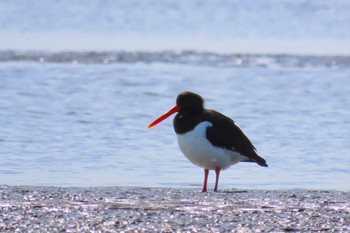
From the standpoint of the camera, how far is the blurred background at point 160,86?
10125mm

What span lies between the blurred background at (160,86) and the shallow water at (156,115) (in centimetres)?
2

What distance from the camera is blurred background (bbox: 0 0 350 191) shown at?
10.1 metres

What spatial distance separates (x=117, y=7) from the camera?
3002 cm

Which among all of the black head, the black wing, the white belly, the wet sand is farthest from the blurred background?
the wet sand

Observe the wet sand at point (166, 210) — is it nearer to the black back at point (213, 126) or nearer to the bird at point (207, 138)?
the bird at point (207, 138)

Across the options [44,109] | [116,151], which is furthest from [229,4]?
[116,151]

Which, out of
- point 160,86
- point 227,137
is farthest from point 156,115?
point 227,137

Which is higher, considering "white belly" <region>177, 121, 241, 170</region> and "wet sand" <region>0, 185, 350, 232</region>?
"white belly" <region>177, 121, 241, 170</region>

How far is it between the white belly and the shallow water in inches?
24.9

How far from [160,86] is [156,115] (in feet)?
9.15

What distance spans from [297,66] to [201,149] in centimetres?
1092

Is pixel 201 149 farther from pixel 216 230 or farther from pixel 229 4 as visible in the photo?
pixel 229 4

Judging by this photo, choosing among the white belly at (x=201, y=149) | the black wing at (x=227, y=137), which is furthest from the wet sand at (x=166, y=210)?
the black wing at (x=227, y=137)

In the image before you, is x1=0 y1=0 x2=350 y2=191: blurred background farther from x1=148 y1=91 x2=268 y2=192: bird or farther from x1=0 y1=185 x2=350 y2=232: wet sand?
x1=0 y1=185 x2=350 y2=232: wet sand
